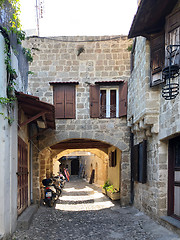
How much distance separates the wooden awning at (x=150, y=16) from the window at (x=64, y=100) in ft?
11.7

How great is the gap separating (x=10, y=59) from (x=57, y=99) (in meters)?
4.27

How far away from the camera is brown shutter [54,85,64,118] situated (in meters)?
8.93

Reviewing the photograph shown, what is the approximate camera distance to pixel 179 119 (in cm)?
463

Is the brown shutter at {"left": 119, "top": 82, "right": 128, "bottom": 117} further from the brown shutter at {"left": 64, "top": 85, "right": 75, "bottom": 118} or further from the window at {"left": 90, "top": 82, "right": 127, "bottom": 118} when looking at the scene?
the brown shutter at {"left": 64, "top": 85, "right": 75, "bottom": 118}

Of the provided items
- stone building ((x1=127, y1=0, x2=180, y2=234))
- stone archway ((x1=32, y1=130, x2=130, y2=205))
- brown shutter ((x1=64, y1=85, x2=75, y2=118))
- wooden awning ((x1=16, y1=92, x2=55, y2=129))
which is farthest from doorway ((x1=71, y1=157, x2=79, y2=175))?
wooden awning ((x1=16, y1=92, x2=55, y2=129))

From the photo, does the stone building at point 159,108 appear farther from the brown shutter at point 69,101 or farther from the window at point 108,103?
the brown shutter at point 69,101

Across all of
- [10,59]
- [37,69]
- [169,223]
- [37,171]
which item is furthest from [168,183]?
[37,69]

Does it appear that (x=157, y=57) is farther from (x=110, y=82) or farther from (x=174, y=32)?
(x=110, y=82)

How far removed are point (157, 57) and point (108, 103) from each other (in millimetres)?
3585

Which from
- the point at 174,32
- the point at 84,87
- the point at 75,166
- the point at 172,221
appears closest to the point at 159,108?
the point at 174,32

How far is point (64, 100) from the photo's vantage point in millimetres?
8984

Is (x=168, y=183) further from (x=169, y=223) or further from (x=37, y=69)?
(x=37, y=69)

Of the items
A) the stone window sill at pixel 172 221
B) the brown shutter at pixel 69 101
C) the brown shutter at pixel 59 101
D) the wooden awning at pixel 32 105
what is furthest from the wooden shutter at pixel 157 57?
the brown shutter at pixel 59 101

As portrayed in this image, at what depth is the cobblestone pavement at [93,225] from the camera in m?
5.30
